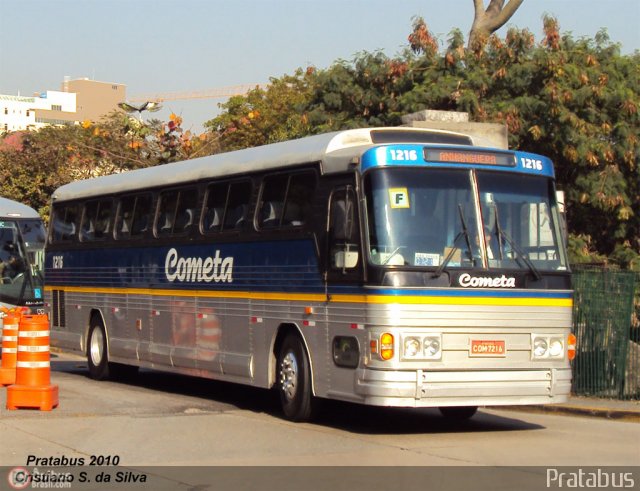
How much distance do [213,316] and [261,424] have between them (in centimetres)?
285

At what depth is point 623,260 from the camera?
2433 centimetres

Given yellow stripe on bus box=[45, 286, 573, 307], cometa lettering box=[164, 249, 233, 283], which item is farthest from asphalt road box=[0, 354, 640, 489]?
cometa lettering box=[164, 249, 233, 283]

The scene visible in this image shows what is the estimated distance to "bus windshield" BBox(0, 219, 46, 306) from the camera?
2694 centimetres

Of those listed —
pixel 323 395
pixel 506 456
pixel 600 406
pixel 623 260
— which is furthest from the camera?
pixel 623 260

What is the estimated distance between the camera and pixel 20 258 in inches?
1069

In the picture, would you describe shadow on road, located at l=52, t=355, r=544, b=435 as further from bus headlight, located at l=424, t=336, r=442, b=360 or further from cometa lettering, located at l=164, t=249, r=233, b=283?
cometa lettering, located at l=164, t=249, r=233, b=283

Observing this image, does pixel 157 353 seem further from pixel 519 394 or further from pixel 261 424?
pixel 519 394

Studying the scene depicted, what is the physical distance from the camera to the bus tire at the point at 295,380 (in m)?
13.3

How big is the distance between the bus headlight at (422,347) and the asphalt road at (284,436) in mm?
895

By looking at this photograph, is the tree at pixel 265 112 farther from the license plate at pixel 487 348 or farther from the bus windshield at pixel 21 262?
the license plate at pixel 487 348

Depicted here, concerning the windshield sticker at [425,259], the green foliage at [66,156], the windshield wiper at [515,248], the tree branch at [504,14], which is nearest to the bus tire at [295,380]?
the windshield sticker at [425,259]

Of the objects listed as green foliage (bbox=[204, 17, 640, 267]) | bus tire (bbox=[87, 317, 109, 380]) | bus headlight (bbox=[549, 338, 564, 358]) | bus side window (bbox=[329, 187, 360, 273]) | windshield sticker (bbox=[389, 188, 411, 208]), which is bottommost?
bus tire (bbox=[87, 317, 109, 380])

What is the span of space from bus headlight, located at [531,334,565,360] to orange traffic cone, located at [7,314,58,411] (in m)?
5.84
